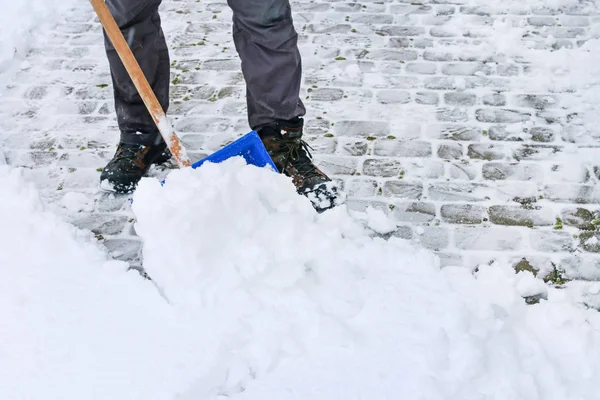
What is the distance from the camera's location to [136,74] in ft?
7.81

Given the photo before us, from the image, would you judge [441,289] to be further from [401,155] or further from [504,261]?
[401,155]

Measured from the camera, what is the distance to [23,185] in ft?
9.12

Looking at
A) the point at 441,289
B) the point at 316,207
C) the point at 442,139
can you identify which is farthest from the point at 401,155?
the point at 441,289

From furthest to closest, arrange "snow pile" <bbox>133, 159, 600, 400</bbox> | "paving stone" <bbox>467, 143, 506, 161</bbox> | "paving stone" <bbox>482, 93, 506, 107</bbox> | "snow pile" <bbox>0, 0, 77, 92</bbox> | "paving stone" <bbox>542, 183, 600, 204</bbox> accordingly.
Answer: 1. "snow pile" <bbox>0, 0, 77, 92</bbox>
2. "paving stone" <bbox>482, 93, 506, 107</bbox>
3. "paving stone" <bbox>467, 143, 506, 161</bbox>
4. "paving stone" <bbox>542, 183, 600, 204</bbox>
5. "snow pile" <bbox>133, 159, 600, 400</bbox>

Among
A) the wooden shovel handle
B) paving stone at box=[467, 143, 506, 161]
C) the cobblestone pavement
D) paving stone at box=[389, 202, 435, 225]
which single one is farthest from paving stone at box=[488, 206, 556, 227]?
the wooden shovel handle

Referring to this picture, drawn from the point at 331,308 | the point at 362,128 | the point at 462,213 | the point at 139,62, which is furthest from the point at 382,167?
the point at 139,62

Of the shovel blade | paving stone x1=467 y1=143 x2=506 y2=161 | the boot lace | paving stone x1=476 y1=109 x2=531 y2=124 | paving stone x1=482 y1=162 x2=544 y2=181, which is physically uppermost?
the shovel blade

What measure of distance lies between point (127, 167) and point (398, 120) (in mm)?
1256

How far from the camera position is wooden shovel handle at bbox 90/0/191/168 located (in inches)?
89.9

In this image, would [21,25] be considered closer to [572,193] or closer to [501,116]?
[501,116]

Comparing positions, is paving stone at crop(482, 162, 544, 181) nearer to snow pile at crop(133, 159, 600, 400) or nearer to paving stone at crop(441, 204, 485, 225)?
paving stone at crop(441, 204, 485, 225)

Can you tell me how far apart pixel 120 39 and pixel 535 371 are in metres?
1.70

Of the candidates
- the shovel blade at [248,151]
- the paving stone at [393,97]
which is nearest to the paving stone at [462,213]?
the shovel blade at [248,151]

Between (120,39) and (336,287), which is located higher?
(120,39)
